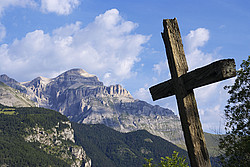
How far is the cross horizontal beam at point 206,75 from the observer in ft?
14.8

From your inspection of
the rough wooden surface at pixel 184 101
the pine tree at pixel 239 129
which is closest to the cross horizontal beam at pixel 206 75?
the rough wooden surface at pixel 184 101

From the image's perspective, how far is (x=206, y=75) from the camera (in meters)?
4.82

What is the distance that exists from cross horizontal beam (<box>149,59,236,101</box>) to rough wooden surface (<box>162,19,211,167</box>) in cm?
17

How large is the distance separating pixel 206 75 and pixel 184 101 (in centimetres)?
74

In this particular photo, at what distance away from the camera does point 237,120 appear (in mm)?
19438

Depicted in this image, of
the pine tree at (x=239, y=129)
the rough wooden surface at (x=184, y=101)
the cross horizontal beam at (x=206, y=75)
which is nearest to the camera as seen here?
the cross horizontal beam at (x=206, y=75)

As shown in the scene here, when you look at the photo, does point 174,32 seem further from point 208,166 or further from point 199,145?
point 208,166

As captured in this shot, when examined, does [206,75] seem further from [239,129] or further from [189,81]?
[239,129]

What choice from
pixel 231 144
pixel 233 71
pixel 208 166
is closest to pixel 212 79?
pixel 233 71

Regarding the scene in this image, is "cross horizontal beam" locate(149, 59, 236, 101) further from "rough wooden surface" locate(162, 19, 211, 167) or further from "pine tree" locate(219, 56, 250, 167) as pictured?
"pine tree" locate(219, 56, 250, 167)

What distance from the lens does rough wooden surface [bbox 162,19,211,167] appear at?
498 cm

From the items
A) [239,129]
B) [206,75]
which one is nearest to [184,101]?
[206,75]

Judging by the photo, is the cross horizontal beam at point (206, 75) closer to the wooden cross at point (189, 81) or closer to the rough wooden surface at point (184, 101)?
the wooden cross at point (189, 81)

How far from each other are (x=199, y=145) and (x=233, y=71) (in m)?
1.60
